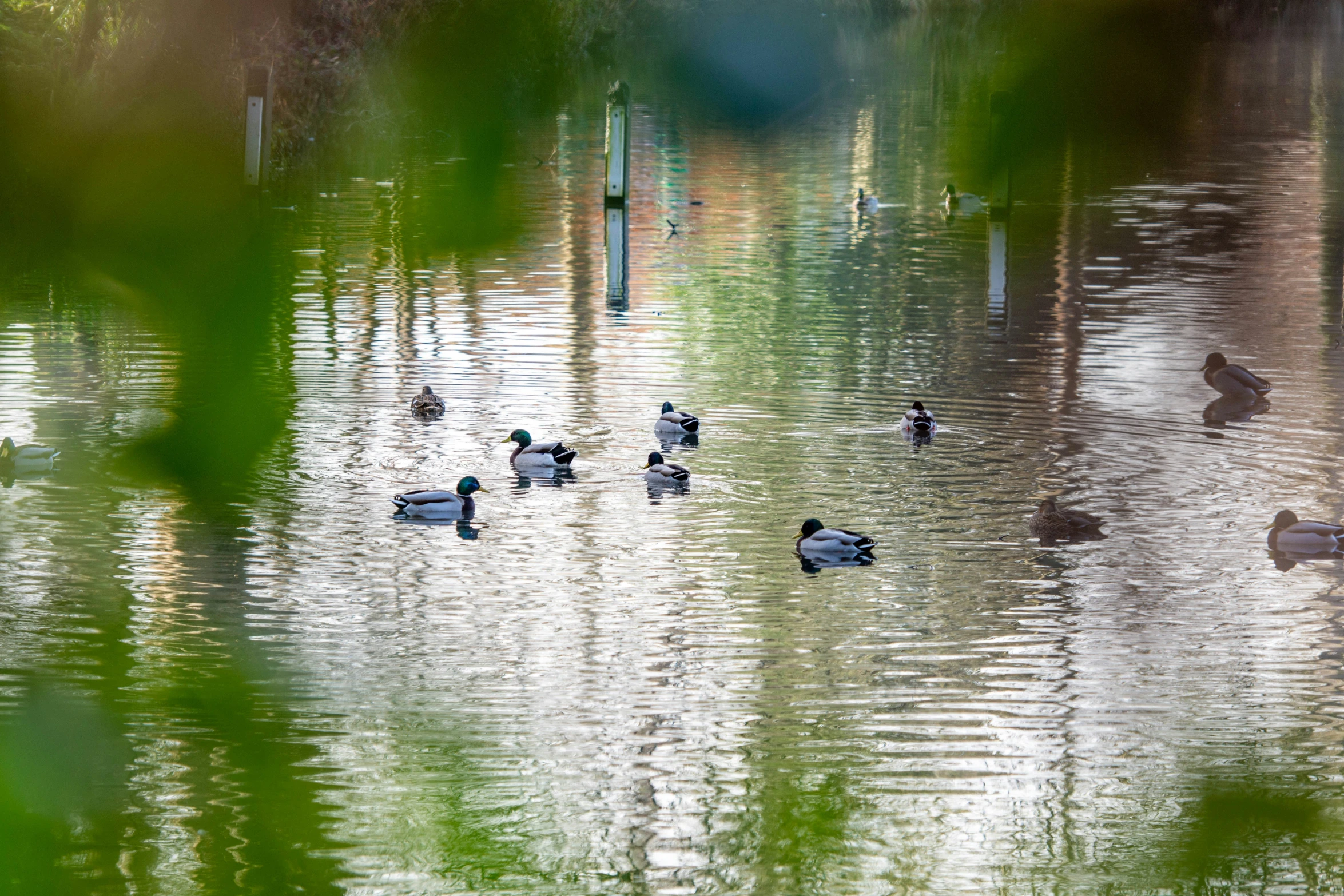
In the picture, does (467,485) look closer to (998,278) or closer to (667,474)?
(667,474)

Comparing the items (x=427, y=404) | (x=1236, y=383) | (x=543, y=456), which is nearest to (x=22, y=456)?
(x=427, y=404)

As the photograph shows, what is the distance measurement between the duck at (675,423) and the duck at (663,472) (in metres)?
1.04

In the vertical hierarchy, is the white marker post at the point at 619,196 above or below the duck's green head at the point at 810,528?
above

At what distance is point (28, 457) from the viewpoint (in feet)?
41.8

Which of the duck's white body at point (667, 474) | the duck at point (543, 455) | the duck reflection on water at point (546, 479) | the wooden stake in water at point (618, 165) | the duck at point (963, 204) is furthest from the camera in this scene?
the duck at point (963, 204)

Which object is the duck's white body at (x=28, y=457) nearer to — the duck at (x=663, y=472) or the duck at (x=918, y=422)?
the duck at (x=663, y=472)

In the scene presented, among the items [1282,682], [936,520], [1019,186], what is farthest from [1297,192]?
[1019,186]

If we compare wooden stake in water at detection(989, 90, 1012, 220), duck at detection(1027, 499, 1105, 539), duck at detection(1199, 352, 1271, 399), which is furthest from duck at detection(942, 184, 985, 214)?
wooden stake in water at detection(989, 90, 1012, 220)

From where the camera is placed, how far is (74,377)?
16.5 metres

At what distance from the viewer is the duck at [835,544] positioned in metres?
11.3

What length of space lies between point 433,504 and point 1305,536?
20.3 ft

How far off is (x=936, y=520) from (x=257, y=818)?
1070 cm

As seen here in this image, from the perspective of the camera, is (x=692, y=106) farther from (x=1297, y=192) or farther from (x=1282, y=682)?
(x=1297, y=192)

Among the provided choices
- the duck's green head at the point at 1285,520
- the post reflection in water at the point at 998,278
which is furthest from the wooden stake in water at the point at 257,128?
the post reflection in water at the point at 998,278
